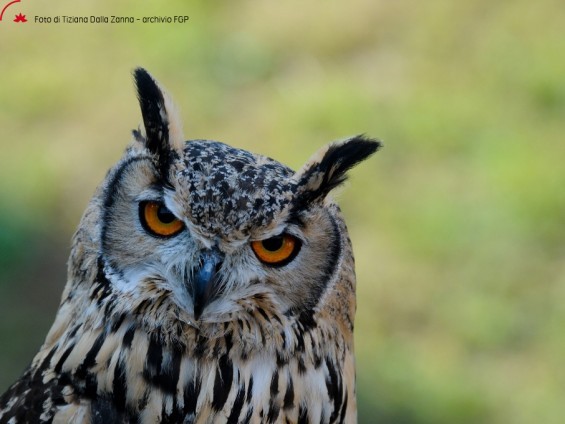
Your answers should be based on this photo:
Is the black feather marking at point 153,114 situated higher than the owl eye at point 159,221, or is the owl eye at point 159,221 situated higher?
the black feather marking at point 153,114

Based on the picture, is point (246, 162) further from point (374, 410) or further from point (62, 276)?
point (62, 276)

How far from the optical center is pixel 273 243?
5.99ft

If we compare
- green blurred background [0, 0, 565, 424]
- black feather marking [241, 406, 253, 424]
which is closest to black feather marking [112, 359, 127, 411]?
black feather marking [241, 406, 253, 424]

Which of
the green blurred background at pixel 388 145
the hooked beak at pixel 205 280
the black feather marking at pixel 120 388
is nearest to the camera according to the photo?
the hooked beak at pixel 205 280

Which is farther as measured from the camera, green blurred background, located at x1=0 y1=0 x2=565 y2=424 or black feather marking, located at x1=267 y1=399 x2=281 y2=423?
green blurred background, located at x1=0 y1=0 x2=565 y2=424

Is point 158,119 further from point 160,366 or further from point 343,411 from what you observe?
point 343,411

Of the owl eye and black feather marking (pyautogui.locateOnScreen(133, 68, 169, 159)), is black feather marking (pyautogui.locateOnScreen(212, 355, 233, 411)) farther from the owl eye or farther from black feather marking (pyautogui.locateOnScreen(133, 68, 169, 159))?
black feather marking (pyautogui.locateOnScreen(133, 68, 169, 159))

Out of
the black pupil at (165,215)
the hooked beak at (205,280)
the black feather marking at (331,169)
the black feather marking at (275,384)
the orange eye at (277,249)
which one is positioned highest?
the black feather marking at (331,169)

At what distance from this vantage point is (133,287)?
5.96ft

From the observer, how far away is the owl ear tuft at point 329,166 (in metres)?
1.87

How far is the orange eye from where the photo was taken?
182 cm

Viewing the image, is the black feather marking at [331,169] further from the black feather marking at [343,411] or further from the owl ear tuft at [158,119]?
the black feather marking at [343,411]

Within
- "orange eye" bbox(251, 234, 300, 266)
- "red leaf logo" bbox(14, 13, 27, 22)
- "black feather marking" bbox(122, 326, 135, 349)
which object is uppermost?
"red leaf logo" bbox(14, 13, 27, 22)

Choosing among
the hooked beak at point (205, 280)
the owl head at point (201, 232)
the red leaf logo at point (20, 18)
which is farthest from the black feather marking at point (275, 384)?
the red leaf logo at point (20, 18)
